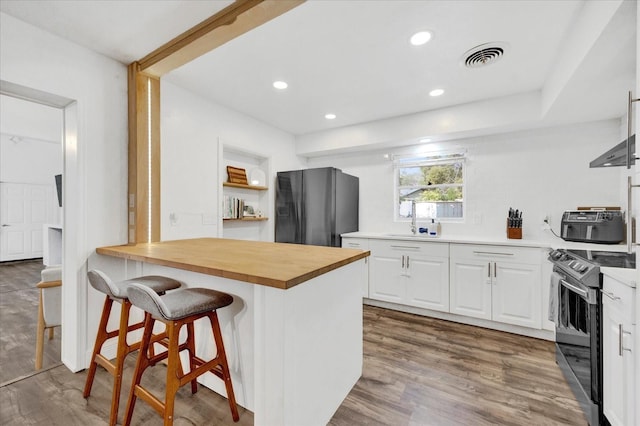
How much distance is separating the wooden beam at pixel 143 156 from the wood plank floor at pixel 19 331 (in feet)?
3.74

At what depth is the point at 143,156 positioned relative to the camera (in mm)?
2318

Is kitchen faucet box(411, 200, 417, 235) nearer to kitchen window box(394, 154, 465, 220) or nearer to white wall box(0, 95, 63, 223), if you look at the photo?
kitchen window box(394, 154, 465, 220)

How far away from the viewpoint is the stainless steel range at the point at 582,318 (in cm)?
146

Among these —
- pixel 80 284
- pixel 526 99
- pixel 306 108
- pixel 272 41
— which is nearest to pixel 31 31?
pixel 272 41

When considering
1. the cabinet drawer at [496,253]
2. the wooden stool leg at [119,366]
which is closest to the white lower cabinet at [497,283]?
the cabinet drawer at [496,253]

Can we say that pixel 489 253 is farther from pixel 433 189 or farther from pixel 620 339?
pixel 620 339

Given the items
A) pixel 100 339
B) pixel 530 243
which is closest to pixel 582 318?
pixel 530 243

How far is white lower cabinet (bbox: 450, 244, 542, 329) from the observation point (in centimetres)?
261

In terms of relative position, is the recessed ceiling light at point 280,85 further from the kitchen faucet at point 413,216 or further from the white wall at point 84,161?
the kitchen faucet at point 413,216

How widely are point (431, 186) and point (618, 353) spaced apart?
104 inches

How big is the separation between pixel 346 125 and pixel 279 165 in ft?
3.70

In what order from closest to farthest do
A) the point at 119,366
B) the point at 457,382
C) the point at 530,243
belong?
the point at 119,366
the point at 457,382
the point at 530,243

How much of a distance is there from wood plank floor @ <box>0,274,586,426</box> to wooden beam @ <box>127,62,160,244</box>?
110cm

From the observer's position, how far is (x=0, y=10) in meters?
1.68
